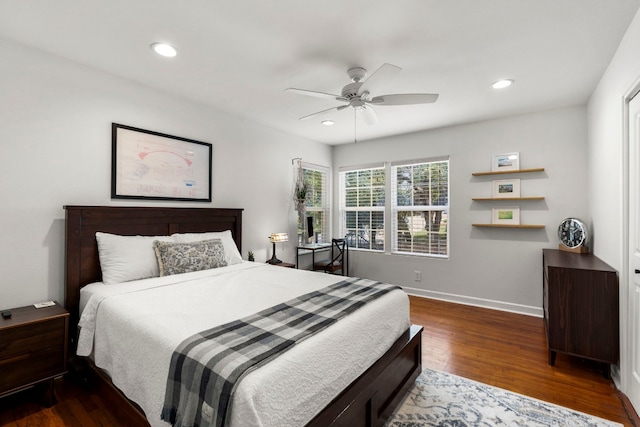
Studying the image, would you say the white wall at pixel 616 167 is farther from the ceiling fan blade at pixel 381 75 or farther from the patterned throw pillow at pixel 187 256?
the patterned throw pillow at pixel 187 256

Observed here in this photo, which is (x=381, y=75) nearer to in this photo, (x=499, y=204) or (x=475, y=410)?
(x=475, y=410)

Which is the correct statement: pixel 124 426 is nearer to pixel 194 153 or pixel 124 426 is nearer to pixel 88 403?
pixel 88 403

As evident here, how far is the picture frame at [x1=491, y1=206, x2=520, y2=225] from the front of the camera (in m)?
3.93

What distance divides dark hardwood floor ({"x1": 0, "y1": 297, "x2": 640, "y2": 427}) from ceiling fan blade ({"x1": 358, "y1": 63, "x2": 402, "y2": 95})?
2.38 metres

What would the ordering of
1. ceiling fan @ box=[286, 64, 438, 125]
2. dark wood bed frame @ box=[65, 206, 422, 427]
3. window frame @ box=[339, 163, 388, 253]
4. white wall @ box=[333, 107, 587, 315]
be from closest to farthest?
dark wood bed frame @ box=[65, 206, 422, 427] < ceiling fan @ box=[286, 64, 438, 125] < white wall @ box=[333, 107, 587, 315] < window frame @ box=[339, 163, 388, 253]

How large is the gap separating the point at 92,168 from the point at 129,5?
1460 millimetres

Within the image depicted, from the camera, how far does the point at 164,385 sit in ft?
4.58

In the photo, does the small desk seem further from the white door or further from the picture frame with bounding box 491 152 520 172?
the white door

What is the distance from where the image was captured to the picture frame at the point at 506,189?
392cm

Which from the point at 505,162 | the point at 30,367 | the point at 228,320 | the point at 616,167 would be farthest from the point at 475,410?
the point at 505,162

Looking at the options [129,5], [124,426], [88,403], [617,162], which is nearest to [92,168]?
[129,5]

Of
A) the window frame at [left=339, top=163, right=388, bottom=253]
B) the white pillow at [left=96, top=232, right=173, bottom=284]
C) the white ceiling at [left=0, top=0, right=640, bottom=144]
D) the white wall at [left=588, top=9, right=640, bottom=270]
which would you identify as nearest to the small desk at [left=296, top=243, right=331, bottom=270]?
the window frame at [left=339, top=163, right=388, bottom=253]

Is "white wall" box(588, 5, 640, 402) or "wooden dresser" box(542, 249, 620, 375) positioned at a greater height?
"white wall" box(588, 5, 640, 402)

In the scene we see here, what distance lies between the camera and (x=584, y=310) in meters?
2.48
